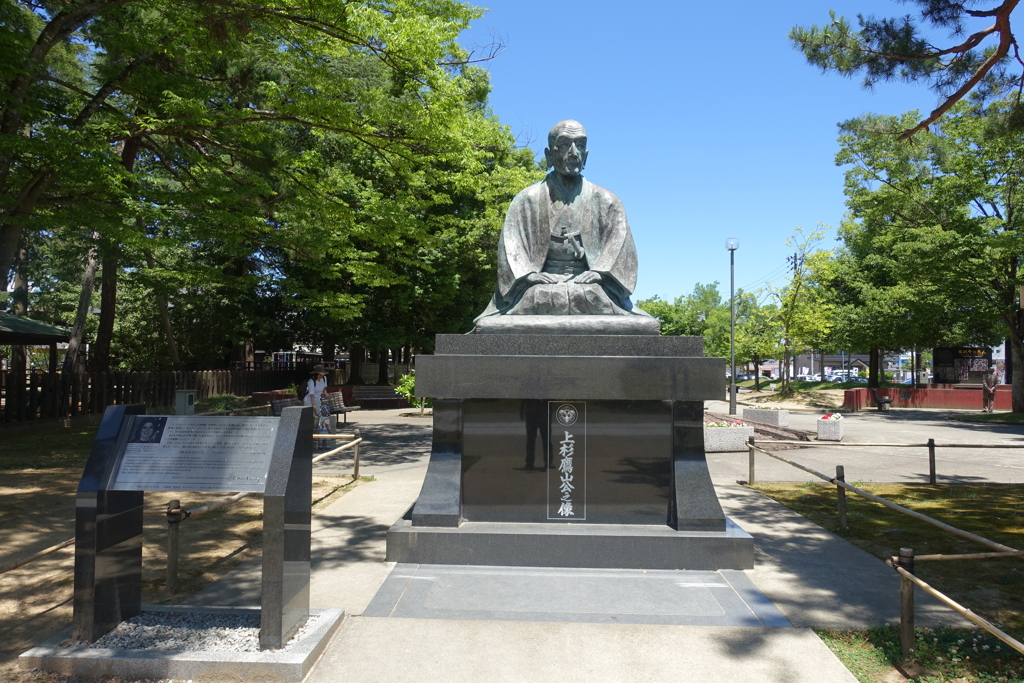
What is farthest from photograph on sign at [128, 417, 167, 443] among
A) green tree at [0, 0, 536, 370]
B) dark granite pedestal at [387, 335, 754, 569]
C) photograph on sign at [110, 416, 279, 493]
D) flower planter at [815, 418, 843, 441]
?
flower planter at [815, 418, 843, 441]

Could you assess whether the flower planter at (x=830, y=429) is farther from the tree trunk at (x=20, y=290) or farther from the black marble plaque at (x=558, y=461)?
the tree trunk at (x=20, y=290)

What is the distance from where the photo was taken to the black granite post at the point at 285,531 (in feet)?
12.3

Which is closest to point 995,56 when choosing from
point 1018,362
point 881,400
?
point 1018,362

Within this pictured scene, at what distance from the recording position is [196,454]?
3.96 metres

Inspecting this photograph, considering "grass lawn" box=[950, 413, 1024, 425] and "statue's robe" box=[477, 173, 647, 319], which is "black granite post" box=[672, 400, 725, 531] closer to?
"statue's robe" box=[477, 173, 647, 319]

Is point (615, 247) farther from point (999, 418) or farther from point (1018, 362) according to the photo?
point (1018, 362)

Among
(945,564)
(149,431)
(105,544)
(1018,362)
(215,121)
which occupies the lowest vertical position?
(945,564)

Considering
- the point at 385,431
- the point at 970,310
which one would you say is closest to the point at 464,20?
the point at 385,431

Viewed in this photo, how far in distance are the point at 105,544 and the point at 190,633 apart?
2.40 ft

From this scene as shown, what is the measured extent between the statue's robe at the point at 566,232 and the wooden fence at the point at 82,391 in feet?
43.4

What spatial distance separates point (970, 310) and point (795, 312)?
27.2ft

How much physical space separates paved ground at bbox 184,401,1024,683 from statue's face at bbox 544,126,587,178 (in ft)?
12.6

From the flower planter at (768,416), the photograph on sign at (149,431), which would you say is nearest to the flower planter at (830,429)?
the flower planter at (768,416)

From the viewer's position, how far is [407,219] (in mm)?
13828
